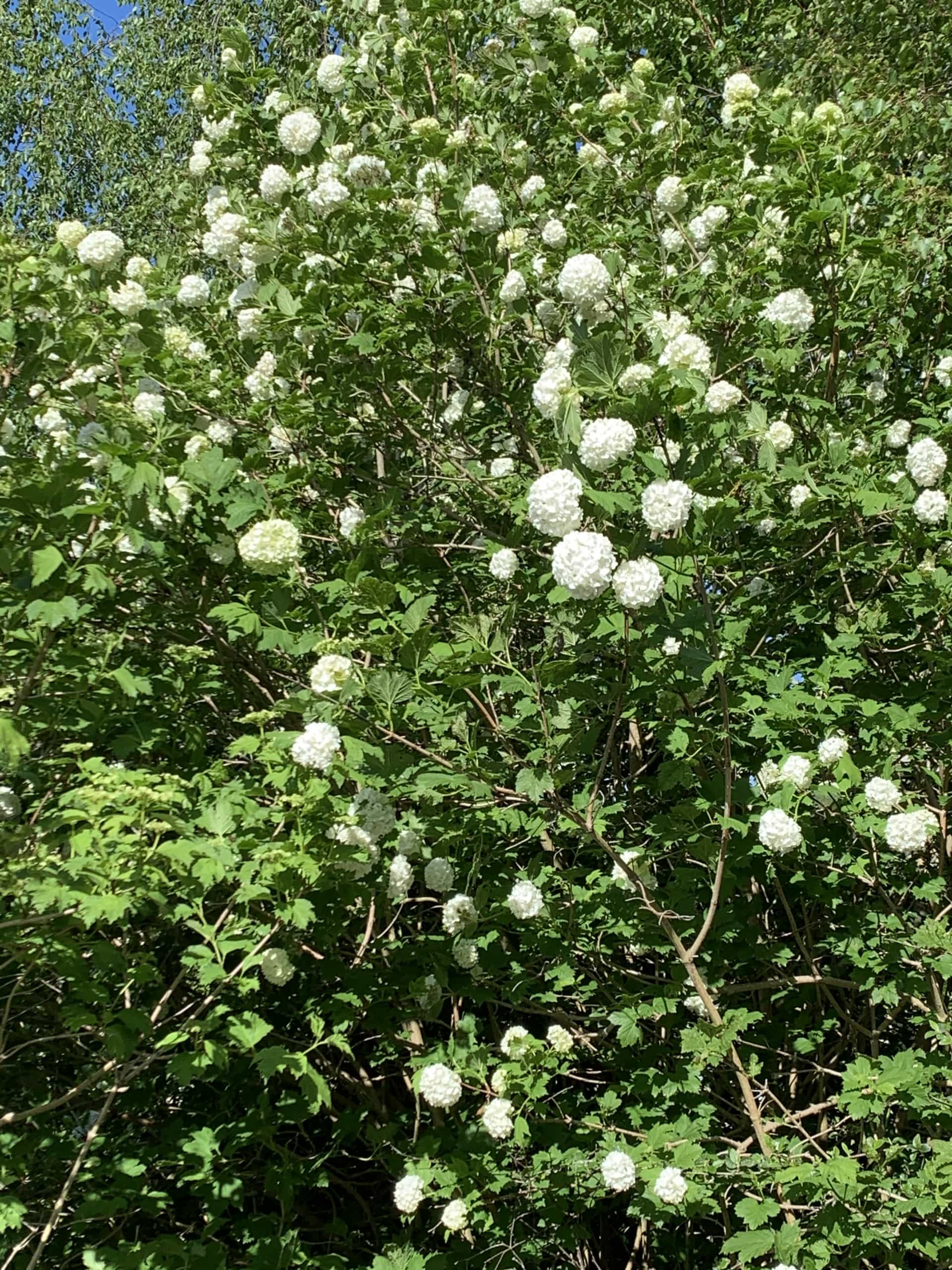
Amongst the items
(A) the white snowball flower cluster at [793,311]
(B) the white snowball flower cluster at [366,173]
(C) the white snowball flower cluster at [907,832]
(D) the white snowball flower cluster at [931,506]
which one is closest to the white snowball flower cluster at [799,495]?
(D) the white snowball flower cluster at [931,506]

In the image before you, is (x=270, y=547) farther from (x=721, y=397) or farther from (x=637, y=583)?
(x=721, y=397)

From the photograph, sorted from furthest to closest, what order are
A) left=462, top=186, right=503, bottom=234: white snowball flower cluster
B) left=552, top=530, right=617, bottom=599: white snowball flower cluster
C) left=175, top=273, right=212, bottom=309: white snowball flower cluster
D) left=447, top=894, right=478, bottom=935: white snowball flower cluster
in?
left=175, top=273, right=212, bottom=309: white snowball flower cluster < left=462, top=186, right=503, bottom=234: white snowball flower cluster < left=447, top=894, right=478, bottom=935: white snowball flower cluster < left=552, top=530, right=617, bottom=599: white snowball flower cluster

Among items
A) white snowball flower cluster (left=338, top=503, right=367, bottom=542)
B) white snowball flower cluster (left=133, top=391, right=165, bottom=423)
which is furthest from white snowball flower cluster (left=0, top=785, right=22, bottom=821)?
white snowball flower cluster (left=338, top=503, right=367, bottom=542)

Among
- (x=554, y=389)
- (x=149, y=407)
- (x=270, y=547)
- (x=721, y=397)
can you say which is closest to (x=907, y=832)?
(x=721, y=397)

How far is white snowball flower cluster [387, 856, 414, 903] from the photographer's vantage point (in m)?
2.88

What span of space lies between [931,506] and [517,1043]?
6.13 feet

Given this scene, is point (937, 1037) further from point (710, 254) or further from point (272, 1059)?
point (710, 254)

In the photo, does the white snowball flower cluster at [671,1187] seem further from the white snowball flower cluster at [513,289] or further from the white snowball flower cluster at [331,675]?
the white snowball flower cluster at [513,289]

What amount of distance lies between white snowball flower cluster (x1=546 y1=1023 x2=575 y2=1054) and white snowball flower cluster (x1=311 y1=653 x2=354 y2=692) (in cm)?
127

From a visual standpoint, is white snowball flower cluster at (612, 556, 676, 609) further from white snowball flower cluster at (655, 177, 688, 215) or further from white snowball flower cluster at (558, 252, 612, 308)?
white snowball flower cluster at (655, 177, 688, 215)

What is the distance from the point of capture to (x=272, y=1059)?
8.23 feet

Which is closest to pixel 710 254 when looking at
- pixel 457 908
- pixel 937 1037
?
pixel 457 908

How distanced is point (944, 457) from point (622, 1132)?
82.5 inches

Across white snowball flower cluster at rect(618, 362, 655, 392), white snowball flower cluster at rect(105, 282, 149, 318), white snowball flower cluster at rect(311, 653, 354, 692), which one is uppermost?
white snowball flower cluster at rect(105, 282, 149, 318)
